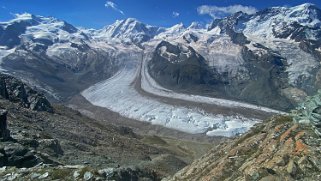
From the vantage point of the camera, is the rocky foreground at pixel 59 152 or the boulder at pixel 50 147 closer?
the rocky foreground at pixel 59 152

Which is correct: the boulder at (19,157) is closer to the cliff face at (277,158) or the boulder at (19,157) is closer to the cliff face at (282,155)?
the cliff face at (277,158)

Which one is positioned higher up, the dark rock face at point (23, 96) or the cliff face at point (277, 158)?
the cliff face at point (277, 158)

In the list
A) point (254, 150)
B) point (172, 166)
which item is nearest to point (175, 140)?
point (172, 166)

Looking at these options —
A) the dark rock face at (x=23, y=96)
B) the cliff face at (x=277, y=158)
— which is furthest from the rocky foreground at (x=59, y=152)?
the cliff face at (x=277, y=158)

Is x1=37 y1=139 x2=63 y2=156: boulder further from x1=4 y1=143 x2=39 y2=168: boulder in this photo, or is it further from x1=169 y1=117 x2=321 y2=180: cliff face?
x1=169 y1=117 x2=321 y2=180: cliff face

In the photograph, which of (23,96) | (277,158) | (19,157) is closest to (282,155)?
(277,158)

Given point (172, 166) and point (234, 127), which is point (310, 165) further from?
point (234, 127)

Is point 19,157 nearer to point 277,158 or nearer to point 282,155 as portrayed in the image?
point 277,158
